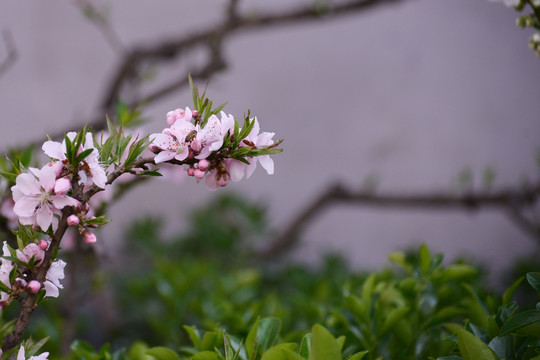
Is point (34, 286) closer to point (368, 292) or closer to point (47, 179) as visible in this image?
point (47, 179)

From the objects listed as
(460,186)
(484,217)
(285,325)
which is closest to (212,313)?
(285,325)

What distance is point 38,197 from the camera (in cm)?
56

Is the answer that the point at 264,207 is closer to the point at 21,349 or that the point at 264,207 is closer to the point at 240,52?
the point at 240,52

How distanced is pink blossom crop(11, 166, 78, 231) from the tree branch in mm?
1565

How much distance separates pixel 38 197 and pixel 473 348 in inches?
20.2

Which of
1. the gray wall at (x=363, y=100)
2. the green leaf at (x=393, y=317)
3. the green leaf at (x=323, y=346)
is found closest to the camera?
the green leaf at (x=323, y=346)

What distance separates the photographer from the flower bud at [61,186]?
55 centimetres

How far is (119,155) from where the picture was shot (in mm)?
628

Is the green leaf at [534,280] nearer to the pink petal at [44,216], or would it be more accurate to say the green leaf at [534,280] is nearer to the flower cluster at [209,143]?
the flower cluster at [209,143]

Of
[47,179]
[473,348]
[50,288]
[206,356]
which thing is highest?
[47,179]

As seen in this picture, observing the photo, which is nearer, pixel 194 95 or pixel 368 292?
pixel 194 95

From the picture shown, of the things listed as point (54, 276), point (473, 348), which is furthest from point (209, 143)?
point (473, 348)

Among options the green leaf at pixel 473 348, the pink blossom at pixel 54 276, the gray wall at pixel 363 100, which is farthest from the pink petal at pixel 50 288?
the gray wall at pixel 363 100

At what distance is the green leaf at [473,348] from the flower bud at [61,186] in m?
0.47
